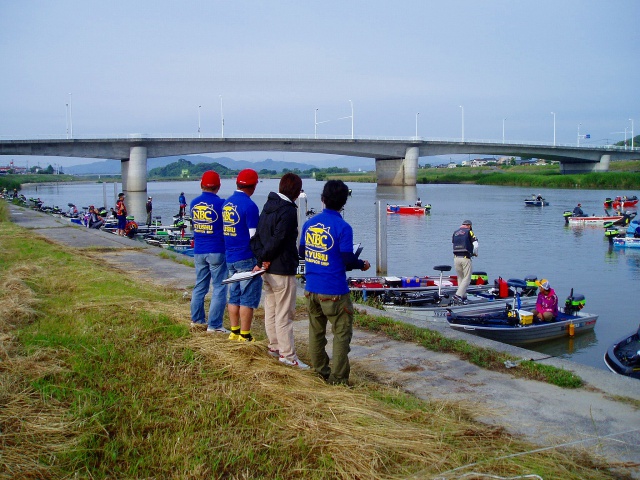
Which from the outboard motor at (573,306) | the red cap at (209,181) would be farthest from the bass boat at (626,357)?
the red cap at (209,181)

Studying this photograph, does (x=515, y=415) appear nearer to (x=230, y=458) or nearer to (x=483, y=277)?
(x=230, y=458)

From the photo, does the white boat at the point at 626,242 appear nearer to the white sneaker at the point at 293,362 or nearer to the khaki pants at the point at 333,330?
the white sneaker at the point at 293,362

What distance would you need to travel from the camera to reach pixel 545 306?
39.9 feet

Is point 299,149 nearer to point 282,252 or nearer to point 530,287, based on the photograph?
point 530,287

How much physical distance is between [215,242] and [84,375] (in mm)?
2234

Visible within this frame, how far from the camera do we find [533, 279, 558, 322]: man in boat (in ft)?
39.2

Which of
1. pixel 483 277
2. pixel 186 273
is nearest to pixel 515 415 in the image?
pixel 186 273

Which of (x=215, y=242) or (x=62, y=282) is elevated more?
(x=215, y=242)

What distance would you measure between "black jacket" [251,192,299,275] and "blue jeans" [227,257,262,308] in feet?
1.51

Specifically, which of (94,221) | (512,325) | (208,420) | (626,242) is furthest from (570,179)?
(208,420)

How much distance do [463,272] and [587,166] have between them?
87373 millimetres

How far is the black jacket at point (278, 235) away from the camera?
555cm

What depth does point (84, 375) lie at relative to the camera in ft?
16.5

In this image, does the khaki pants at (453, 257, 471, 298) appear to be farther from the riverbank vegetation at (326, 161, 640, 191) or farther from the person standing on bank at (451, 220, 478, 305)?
the riverbank vegetation at (326, 161, 640, 191)
